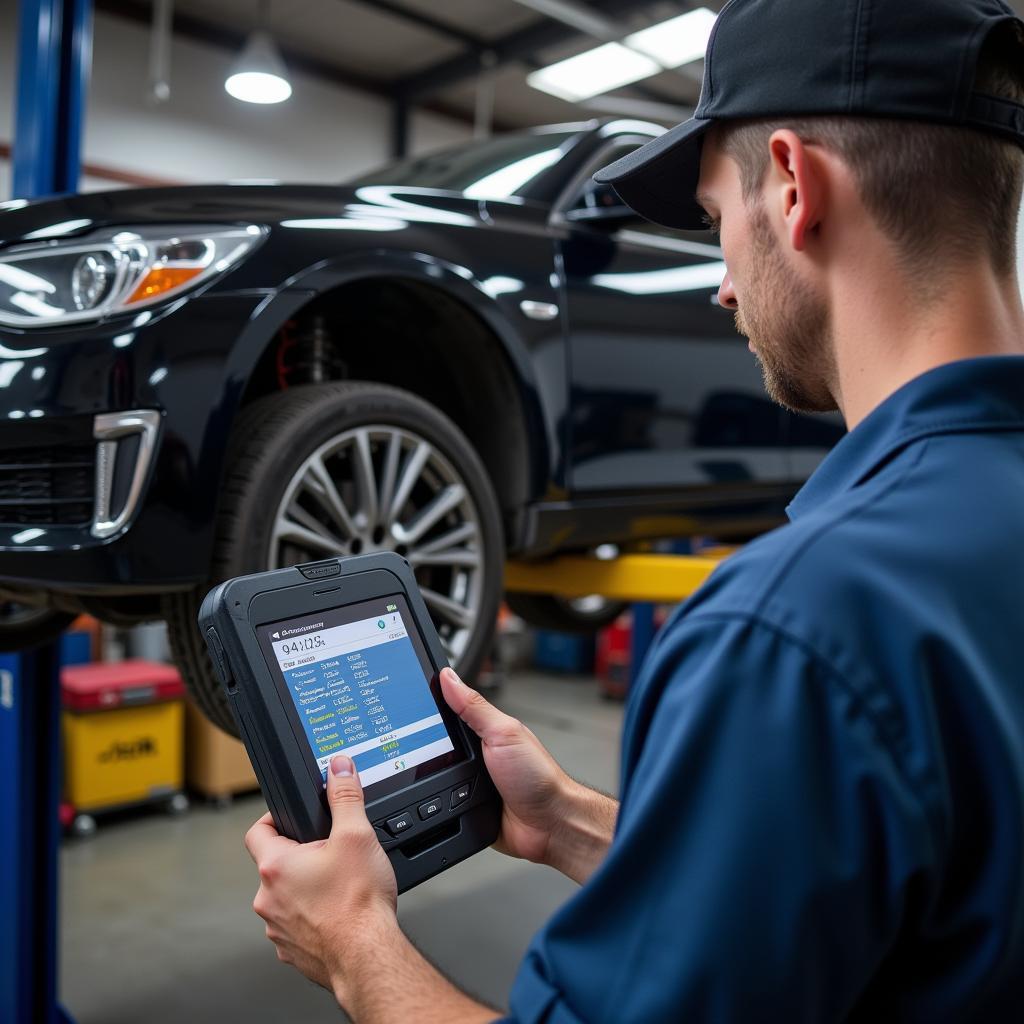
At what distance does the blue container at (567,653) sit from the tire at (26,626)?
5.80 meters

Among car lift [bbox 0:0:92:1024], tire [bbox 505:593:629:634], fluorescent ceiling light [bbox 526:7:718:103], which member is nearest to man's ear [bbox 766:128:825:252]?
car lift [bbox 0:0:92:1024]

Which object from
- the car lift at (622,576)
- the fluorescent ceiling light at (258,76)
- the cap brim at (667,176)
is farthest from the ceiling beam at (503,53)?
the cap brim at (667,176)

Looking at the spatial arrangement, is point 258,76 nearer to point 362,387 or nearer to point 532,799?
point 362,387

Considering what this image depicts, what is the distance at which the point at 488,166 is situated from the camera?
7.10ft

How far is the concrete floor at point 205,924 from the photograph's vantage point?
3.06 m

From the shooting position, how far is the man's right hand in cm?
90

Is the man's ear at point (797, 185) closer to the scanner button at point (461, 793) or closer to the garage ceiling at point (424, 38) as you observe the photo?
the scanner button at point (461, 793)

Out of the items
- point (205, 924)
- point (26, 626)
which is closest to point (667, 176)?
point (26, 626)

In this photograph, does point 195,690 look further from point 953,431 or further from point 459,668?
point 953,431

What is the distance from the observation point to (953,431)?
0.54 metres

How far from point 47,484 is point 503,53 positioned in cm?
641

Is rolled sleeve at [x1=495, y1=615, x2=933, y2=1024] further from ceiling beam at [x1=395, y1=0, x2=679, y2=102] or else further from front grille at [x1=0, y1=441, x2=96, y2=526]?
ceiling beam at [x1=395, y1=0, x2=679, y2=102]

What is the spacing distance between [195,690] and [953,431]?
1223mm

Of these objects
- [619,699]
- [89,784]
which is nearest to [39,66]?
[89,784]
